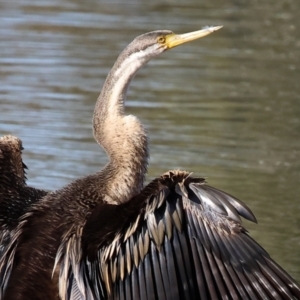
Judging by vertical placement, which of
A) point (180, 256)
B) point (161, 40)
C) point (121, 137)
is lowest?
point (180, 256)

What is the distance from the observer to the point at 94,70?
13406 mm

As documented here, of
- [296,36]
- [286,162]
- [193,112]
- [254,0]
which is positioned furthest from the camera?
[254,0]

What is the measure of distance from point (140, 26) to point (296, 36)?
2573mm

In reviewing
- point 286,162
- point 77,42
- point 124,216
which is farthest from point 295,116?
point 124,216

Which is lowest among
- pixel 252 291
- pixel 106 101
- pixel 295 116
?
pixel 252 291

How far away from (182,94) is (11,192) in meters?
6.78

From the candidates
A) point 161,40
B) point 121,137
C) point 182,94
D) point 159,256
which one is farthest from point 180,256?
point 182,94

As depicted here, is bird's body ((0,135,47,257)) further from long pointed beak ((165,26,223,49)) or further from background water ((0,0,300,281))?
background water ((0,0,300,281))

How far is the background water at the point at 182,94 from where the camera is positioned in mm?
9438

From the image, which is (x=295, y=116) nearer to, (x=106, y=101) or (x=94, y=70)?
(x=94, y=70)

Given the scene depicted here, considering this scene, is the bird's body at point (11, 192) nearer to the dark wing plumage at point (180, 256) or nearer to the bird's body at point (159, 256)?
the bird's body at point (159, 256)

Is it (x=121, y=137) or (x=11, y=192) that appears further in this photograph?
(x=121, y=137)

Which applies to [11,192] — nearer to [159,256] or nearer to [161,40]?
[159,256]

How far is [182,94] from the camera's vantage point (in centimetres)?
1227
